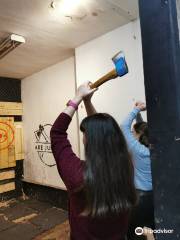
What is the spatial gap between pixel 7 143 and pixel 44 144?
0.75m

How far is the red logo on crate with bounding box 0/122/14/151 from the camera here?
13.0ft

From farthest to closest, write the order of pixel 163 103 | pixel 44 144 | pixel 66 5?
pixel 44 144 < pixel 66 5 < pixel 163 103

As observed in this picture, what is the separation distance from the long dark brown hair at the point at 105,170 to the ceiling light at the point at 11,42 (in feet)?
6.33

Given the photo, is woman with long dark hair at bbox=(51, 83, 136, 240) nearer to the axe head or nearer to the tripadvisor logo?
the axe head

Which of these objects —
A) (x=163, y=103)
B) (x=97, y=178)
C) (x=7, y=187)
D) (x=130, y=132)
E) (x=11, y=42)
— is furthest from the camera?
(x=7, y=187)

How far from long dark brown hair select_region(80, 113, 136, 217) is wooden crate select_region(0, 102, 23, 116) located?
3448 millimetres

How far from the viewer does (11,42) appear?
252 centimetres

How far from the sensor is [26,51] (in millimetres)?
2938

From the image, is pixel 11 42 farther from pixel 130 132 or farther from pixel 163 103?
pixel 163 103

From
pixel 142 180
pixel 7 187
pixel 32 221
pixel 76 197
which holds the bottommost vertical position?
pixel 32 221

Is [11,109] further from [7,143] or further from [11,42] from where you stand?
[11,42]

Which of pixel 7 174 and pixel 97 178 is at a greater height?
Answer: pixel 97 178

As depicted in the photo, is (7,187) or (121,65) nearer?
(121,65)

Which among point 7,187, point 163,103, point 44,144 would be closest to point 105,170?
point 163,103
